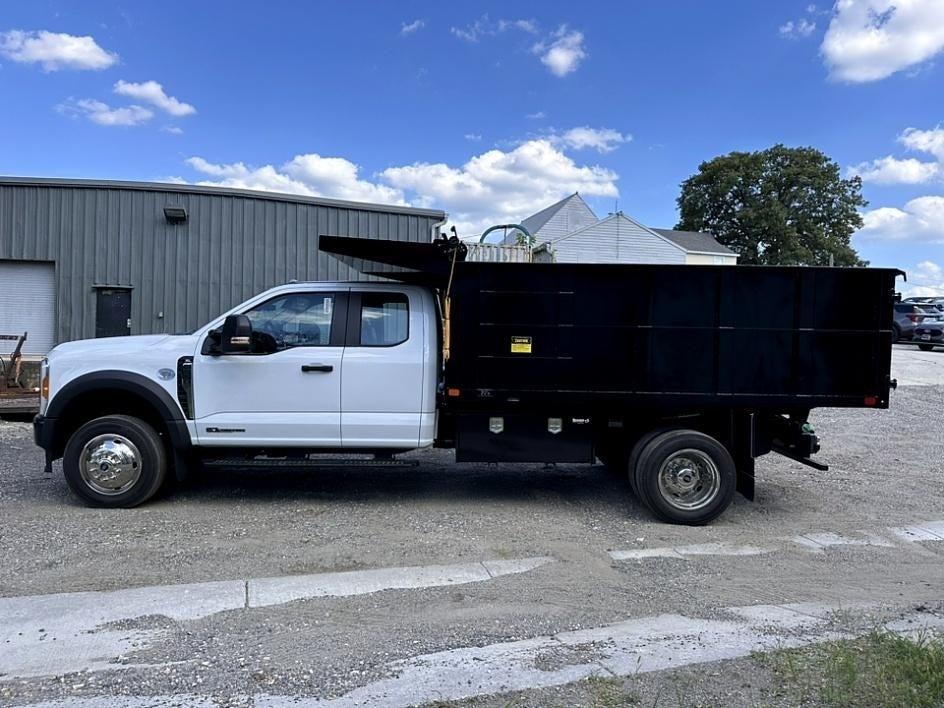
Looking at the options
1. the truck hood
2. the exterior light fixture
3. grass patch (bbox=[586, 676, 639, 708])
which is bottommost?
grass patch (bbox=[586, 676, 639, 708])

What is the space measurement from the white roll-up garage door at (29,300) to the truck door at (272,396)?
12.2 meters

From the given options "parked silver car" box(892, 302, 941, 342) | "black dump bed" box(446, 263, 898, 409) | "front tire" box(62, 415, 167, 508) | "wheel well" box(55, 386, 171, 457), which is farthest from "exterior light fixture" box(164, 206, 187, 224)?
"parked silver car" box(892, 302, 941, 342)

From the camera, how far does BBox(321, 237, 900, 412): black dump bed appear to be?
612cm

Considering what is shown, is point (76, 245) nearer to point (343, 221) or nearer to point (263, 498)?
point (343, 221)

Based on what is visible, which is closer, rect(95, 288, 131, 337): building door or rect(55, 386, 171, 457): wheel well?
rect(55, 386, 171, 457): wheel well

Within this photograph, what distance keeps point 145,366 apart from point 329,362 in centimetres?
158

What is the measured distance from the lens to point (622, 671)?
11.7ft

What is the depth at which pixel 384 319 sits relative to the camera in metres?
6.52

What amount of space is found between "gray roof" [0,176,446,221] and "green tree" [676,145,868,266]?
46718mm

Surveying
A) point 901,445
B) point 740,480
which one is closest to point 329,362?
point 740,480

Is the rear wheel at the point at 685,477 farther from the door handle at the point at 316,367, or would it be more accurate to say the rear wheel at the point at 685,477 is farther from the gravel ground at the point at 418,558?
the door handle at the point at 316,367

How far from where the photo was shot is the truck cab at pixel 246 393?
20.6 ft

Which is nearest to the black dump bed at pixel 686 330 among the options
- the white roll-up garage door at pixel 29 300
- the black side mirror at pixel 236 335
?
the black side mirror at pixel 236 335

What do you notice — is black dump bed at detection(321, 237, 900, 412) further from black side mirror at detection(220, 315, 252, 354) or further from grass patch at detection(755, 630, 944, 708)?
grass patch at detection(755, 630, 944, 708)
